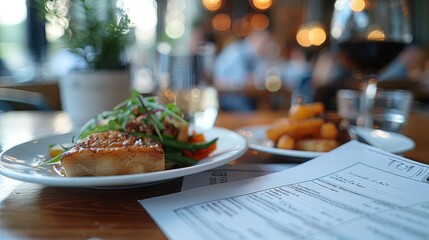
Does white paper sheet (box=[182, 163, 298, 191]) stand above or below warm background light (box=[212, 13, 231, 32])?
below

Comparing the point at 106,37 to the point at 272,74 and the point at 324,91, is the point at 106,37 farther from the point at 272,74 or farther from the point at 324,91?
the point at 272,74

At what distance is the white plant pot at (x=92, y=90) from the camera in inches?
40.8

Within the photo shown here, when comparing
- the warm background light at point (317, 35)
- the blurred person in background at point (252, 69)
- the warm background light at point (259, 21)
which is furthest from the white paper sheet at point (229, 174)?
the warm background light at point (259, 21)

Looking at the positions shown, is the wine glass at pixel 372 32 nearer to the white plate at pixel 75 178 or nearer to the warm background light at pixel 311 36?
the white plate at pixel 75 178

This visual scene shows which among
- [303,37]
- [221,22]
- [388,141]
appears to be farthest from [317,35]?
[388,141]

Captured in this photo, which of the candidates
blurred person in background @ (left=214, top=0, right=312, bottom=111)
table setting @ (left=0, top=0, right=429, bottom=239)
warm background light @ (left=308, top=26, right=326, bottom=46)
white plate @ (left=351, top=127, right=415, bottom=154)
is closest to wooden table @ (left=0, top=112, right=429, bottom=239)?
table setting @ (left=0, top=0, right=429, bottom=239)

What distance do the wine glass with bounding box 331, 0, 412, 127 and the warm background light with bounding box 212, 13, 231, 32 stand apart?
6.13 metres

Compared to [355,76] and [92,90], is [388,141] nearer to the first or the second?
[355,76]

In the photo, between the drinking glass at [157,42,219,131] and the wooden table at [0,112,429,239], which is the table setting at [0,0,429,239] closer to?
the wooden table at [0,112,429,239]

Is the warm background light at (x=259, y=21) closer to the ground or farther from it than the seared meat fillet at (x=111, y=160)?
farther from it

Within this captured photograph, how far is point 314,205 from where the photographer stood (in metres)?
0.38

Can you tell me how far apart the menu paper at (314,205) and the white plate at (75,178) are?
3 cm

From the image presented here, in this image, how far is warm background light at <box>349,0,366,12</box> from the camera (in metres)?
0.91

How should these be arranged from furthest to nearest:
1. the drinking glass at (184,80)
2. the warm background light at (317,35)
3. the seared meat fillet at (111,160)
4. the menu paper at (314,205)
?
the warm background light at (317,35)
the drinking glass at (184,80)
the seared meat fillet at (111,160)
the menu paper at (314,205)
